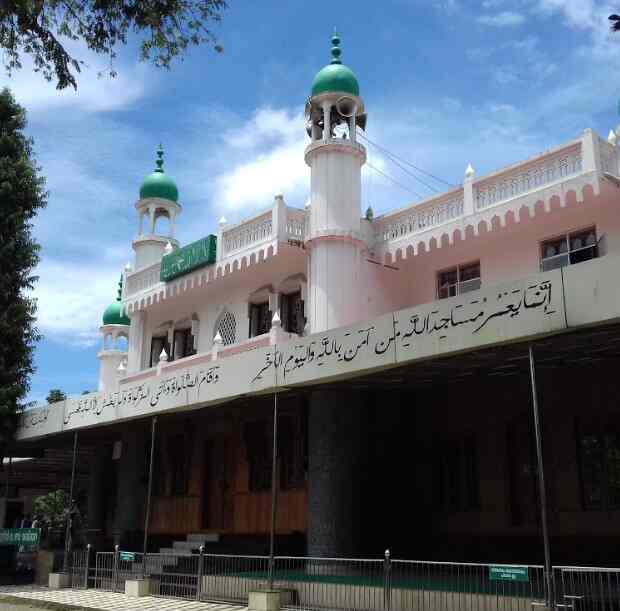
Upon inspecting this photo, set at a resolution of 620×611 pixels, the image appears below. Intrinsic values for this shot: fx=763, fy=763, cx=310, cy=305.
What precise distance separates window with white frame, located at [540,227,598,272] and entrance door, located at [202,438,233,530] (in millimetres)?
8884

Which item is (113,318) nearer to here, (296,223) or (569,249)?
(296,223)

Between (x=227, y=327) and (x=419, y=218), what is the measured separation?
6261 millimetres

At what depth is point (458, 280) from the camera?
50.7ft

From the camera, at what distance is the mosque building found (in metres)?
11.0

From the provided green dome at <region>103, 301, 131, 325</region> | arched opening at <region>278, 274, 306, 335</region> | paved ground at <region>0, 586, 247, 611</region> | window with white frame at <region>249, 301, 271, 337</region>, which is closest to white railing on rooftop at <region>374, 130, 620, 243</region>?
arched opening at <region>278, 274, 306, 335</region>

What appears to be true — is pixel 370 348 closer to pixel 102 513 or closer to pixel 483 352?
A: pixel 483 352

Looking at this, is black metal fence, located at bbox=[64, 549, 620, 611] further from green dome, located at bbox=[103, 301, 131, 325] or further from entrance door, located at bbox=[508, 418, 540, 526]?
green dome, located at bbox=[103, 301, 131, 325]

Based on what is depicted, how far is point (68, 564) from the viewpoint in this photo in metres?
17.1

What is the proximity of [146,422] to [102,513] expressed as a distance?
18.8 ft

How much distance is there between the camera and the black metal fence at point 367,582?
9.13m

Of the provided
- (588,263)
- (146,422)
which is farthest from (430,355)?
(146,422)

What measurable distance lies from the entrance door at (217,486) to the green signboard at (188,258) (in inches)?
174

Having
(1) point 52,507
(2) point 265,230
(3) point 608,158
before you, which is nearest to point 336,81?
(2) point 265,230

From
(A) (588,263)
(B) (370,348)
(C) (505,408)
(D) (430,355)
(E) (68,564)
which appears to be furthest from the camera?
(E) (68,564)
